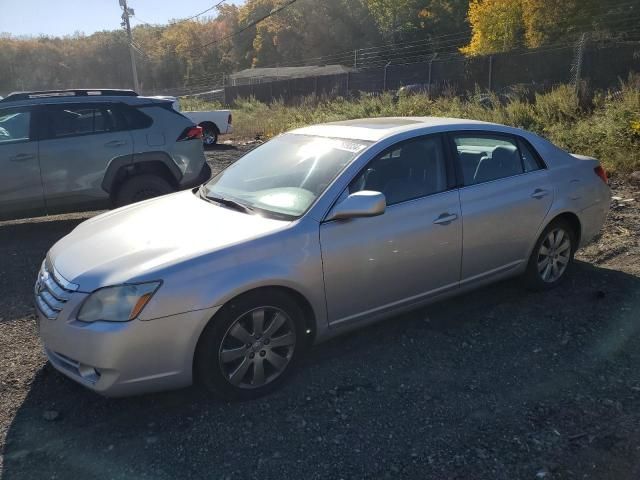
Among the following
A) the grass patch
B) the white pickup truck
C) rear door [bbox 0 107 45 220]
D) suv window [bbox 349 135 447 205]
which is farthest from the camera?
the white pickup truck

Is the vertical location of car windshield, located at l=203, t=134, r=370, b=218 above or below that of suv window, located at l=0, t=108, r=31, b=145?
below

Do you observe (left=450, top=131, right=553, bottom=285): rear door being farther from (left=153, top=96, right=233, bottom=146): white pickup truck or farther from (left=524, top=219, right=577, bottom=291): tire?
(left=153, top=96, right=233, bottom=146): white pickup truck

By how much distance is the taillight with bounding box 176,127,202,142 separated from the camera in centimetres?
728

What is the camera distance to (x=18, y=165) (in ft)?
21.5

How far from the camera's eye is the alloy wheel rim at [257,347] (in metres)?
3.23

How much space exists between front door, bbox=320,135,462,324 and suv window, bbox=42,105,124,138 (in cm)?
433

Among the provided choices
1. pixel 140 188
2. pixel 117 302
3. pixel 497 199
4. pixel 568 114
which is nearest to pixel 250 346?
pixel 117 302

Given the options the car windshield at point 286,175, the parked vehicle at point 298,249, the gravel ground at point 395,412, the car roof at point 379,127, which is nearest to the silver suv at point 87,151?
the gravel ground at point 395,412

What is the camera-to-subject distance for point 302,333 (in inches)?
137

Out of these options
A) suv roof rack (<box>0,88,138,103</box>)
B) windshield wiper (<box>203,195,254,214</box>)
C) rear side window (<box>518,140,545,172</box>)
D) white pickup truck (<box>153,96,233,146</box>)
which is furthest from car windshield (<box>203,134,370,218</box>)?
white pickup truck (<box>153,96,233,146</box>)

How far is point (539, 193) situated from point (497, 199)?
0.51 m

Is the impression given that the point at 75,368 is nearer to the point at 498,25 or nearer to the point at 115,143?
the point at 115,143

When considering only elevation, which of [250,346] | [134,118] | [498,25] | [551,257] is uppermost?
[498,25]

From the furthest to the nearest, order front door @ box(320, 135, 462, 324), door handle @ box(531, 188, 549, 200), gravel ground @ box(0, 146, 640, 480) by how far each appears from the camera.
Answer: door handle @ box(531, 188, 549, 200)
front door @ box(320, 135, 462, 324)
gravel ground @ box(0, 146, 640, 480)
